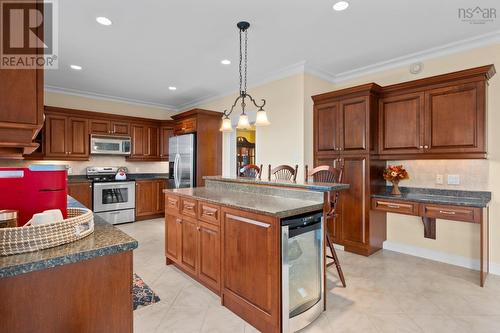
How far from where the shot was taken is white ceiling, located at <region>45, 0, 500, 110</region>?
2.59 metres

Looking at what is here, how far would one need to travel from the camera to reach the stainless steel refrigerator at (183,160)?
5332 mm

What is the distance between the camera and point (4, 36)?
867mm

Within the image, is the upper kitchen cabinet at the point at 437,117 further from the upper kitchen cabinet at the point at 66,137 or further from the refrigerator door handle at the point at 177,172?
the upper kitchen cabinet at the point at 66,137

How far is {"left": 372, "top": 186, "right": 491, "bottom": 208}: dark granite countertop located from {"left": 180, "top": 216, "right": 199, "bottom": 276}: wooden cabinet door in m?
2.39

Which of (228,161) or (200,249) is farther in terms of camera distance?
(228,161)

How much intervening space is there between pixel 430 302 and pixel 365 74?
10.6 feet

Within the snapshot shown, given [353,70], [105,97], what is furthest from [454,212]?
[105,97]

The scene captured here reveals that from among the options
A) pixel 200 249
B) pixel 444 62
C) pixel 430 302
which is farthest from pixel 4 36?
pixel 444 62

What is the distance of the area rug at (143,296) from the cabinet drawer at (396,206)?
9.36 feet

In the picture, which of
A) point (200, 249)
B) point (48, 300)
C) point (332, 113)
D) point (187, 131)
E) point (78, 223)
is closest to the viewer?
point (48, 300)

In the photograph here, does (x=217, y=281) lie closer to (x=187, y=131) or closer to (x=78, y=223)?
(x=78, y=223)

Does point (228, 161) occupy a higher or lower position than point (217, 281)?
higher

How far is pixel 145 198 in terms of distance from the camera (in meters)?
5.86

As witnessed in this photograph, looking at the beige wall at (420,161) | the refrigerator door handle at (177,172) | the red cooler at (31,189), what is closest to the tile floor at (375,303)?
the beige wall at (420,161)
